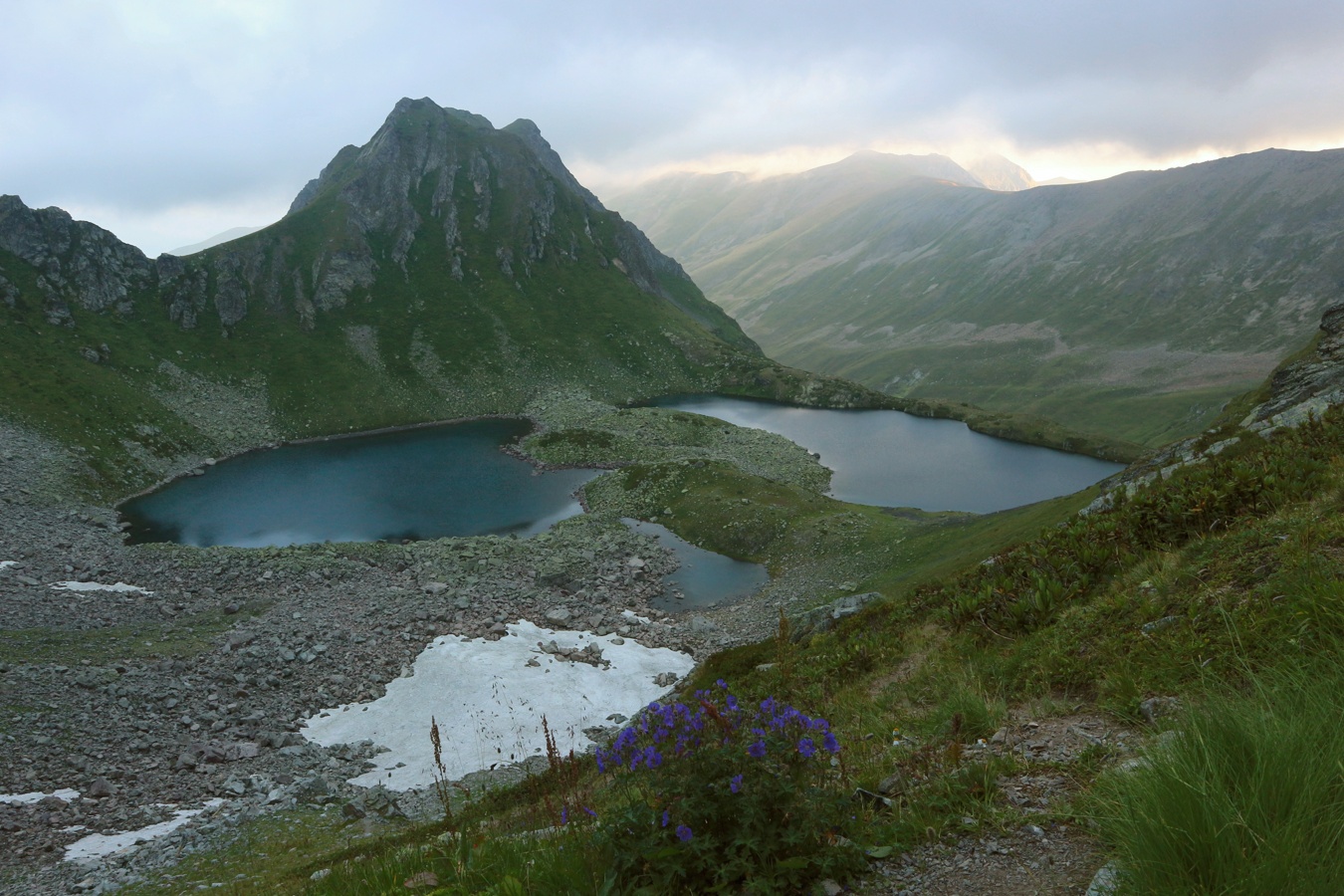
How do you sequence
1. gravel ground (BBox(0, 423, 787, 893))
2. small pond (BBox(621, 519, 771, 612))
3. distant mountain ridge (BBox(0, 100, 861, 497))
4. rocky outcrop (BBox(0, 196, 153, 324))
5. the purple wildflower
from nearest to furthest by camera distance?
the purple wildflower, gravel ground (BBox(0, 423, 787, 893)), small pond (BBox(621, 519, 771, 612)), distant mountain ridge (BBox(0, 100, 861, 497)), rocky outcrop (BBox(0, 196, 153, 324))

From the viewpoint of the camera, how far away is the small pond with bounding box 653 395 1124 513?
263 ft

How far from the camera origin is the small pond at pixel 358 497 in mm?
63844

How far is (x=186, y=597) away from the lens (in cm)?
4209

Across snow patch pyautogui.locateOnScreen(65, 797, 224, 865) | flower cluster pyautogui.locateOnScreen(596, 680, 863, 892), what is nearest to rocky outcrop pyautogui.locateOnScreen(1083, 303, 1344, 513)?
flower cluster pyautogui.locateOnScreen(596, 680, 863, 892)

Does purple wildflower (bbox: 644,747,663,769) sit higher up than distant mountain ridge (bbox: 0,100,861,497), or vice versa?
distant mountain ridge (bbox: 0,100,861,497)

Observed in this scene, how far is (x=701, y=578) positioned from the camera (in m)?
53.6

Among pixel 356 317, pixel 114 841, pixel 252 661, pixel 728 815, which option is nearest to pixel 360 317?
pixel 356 317

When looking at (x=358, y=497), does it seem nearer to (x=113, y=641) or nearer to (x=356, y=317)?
(x=113, y=641)

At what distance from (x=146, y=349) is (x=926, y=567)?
12310 centimetres

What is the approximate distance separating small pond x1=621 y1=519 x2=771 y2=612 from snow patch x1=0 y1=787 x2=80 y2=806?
32.0m

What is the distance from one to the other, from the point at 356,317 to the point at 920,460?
111m

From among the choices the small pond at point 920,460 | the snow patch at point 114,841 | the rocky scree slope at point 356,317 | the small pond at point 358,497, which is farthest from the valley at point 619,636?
the small pond at point 358,497

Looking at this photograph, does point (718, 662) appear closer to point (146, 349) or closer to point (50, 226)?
point (146, 349)

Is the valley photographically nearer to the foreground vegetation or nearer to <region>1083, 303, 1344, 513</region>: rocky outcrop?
the foreground vegetation
